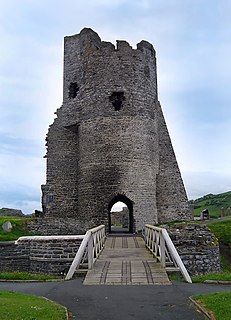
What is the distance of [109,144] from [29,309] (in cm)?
2049

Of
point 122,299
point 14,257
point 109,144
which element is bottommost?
point 122,299

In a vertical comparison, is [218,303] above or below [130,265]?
below

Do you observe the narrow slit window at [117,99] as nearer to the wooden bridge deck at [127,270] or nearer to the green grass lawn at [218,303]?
the wooden bridge deck at [127,270]

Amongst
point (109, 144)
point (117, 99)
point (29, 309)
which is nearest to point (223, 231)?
point (109, 144)

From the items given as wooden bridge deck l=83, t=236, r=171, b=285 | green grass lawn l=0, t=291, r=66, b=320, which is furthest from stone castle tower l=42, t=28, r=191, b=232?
green grass lawn l=0, t=291, r=66, b=320

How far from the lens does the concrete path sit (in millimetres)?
7434

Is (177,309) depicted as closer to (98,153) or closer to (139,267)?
(139,267)

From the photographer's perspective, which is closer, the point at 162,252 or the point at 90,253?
the point at 162,252

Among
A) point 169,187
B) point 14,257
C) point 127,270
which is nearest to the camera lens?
point 127,270

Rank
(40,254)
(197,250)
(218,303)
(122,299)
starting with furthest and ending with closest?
1. (197,250)
2. (40,254)
3. (122,299)
4. (218,303)

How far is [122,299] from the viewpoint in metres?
8.63

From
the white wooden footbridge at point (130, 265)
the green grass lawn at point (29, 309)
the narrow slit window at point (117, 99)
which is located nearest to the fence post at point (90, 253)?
the white wooden footbridge at point (130, 265)

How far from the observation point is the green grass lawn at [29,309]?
6820 mm

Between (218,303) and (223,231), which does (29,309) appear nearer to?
(218,303)
